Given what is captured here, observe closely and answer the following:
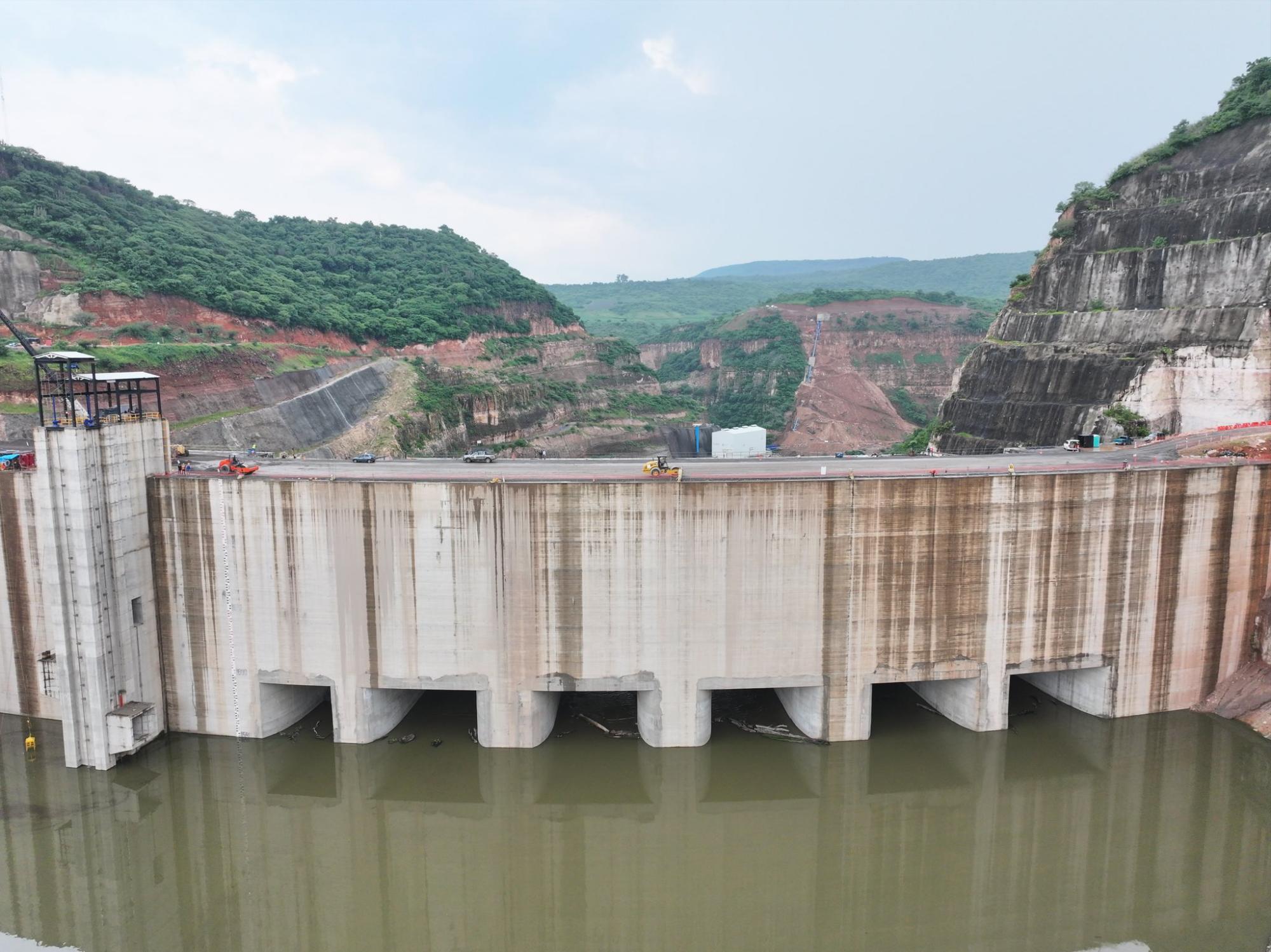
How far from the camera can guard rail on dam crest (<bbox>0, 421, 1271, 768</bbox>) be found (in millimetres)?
20328

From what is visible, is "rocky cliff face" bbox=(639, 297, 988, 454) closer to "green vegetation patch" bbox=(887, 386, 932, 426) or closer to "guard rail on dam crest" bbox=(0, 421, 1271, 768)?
"green vegetation patch" bbox=(887, 386, 932, 426)

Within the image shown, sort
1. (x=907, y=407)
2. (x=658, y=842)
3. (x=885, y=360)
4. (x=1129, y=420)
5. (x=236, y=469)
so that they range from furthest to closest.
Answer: (x=885, y=360)
(x=907, y=407)
(x=1129, y=420)
(x=236, y=469)
(x=658, y=842)

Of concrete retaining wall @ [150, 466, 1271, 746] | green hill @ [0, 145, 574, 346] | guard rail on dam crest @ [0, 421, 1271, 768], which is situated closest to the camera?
guard rail on dam crest @ [0, 421, 1271, 768]

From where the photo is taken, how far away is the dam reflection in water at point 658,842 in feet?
53.0

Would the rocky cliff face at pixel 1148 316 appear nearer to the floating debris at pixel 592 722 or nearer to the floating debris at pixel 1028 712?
the floating debris at pixel 1028 712

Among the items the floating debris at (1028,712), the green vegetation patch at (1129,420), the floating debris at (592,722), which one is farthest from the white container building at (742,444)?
the green vegetation patch at (1129,420)

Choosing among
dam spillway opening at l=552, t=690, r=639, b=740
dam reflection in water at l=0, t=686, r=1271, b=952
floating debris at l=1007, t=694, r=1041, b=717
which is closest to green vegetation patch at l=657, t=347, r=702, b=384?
dam spillway opening at l=552, t=690, r=639, b=740

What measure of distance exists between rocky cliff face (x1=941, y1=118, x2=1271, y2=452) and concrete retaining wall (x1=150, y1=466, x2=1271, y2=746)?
11.2 m

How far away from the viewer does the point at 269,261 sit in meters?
74.4

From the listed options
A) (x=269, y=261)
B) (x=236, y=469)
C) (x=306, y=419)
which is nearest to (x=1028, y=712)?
(x=236, y=469)

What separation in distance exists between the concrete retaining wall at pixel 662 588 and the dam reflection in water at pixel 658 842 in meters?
1.31

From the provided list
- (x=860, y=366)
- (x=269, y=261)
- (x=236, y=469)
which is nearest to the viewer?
(x=236, y=469)

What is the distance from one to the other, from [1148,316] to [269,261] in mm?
69461

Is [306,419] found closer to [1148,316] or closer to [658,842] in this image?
[658,842]
